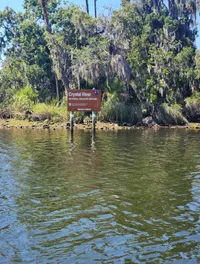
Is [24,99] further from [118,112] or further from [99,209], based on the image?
[99,209]

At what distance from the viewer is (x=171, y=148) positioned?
68.7 feet

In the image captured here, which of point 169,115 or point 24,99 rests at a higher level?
point 24,99

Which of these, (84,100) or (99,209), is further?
(84,100)

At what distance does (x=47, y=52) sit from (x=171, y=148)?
2585cm

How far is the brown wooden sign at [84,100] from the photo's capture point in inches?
1157

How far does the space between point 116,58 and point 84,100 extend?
937cm

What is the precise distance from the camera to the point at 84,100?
1162 inches

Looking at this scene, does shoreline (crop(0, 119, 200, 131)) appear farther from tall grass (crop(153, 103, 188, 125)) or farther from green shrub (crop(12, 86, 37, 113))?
green shrub (crop(12, 86, 37, 113))

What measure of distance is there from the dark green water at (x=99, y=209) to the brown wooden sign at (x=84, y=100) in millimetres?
12397

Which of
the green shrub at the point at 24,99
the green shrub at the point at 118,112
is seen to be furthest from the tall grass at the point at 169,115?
the green shrub at the point at 24,99

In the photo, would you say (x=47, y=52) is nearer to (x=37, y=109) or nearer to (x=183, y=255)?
(x=37, y=109)

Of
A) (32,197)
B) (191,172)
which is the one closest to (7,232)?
(32,197)

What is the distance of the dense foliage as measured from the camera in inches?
1484

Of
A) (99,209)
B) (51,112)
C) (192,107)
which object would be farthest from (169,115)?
(99,209)
